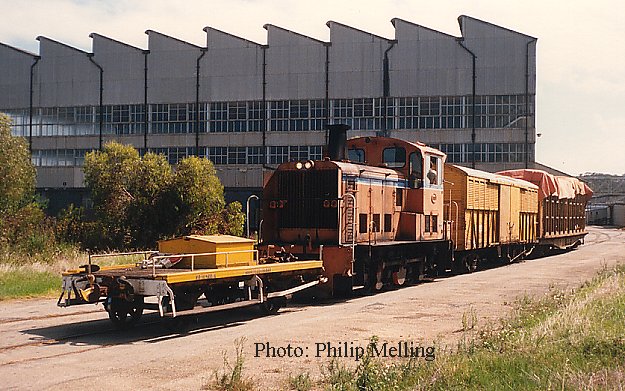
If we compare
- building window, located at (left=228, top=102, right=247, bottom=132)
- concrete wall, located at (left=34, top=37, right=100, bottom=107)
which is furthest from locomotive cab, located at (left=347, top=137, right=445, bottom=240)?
concrete wall, located at (left=34, top=37, right=100, bottom=107)

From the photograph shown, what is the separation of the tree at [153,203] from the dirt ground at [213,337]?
20.0 metres

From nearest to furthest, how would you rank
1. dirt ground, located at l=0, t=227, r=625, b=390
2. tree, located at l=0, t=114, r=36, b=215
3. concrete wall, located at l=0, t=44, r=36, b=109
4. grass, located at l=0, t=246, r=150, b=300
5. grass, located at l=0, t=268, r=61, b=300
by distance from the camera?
dirt ground, located at l=0, t=227, r=625, b=390 → grass, located at l=0, t=268, r=61, b=300 → grass, located at l=0, t=246, r=150, b=300 → tree, located at l=0, t=114, r=36, b=215 → concrete wall, located at l=0, t=44, r=36, b=109

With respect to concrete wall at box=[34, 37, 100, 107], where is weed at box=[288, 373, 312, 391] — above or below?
below

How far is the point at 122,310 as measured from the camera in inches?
508

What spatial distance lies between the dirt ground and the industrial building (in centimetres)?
3195

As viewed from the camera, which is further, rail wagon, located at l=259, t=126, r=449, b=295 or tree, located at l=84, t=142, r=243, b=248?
tree, located at l=84, t=142, r=243, b=248

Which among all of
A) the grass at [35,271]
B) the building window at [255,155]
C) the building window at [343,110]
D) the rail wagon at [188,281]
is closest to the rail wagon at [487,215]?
the rail wagon at [188,281]

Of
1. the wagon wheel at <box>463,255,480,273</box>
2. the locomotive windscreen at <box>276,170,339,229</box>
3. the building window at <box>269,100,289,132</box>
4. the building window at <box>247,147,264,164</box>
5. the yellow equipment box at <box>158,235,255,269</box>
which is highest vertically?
the building window at <box>269,100,289,132</box>

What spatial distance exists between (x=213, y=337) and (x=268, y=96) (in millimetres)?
40334

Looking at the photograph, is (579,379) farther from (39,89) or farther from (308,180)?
(39,89)

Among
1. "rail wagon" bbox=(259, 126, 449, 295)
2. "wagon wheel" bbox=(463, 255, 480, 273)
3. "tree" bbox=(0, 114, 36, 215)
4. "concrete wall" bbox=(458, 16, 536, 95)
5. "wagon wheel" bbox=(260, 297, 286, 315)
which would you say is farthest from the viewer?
"concrete wall" bbox=(458, 16, 536, 95)

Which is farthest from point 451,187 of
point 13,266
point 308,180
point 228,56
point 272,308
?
point 228,56

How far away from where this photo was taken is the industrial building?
48656 mm

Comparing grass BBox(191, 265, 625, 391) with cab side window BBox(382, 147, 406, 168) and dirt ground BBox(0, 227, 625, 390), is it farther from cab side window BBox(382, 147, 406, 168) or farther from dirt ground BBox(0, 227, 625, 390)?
cab side window BBox(382, 147, 406, 168)
